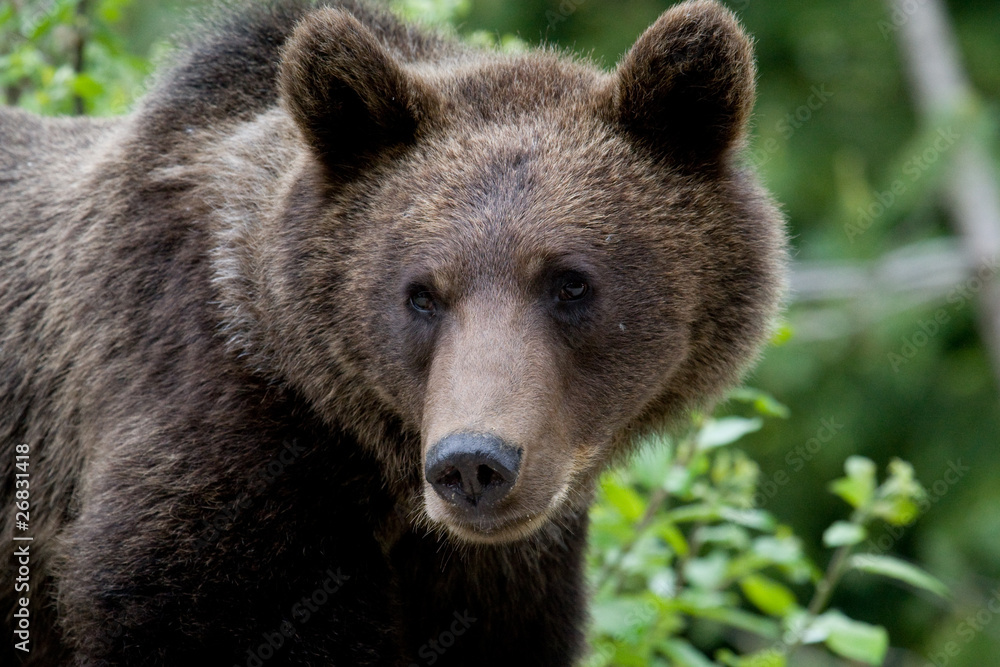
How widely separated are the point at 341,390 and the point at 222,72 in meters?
1.64

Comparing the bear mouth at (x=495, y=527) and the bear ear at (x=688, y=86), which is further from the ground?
the bear ear at (x=688, y=86)

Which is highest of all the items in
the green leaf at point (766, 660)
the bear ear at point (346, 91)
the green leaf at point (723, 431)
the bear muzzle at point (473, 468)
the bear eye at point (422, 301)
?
the bear ear at point (346, 91)

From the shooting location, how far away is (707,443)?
5711 mm

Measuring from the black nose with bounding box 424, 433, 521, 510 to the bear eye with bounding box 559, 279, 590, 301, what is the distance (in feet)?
2.24

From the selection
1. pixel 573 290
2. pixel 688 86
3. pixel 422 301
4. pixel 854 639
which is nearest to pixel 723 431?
pixel 854 639

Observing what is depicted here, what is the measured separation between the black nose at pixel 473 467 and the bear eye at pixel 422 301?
667mm

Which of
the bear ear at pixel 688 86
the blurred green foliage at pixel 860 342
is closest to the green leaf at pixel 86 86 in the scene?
the bear ear at pixel 688 86

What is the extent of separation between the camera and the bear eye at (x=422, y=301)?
14.5 feet

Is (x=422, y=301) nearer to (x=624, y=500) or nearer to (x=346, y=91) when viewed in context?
(x=346, y=91)

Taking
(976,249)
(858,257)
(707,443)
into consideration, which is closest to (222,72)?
(707,443)

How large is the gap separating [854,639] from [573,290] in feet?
6.68

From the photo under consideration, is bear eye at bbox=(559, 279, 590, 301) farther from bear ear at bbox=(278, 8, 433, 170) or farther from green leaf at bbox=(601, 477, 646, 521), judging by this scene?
green leaf at bbox=(601, 477, 646, 521)

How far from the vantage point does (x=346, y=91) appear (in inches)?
183

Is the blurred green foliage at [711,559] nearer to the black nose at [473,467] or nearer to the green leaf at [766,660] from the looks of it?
the green leaf at [766,660]
